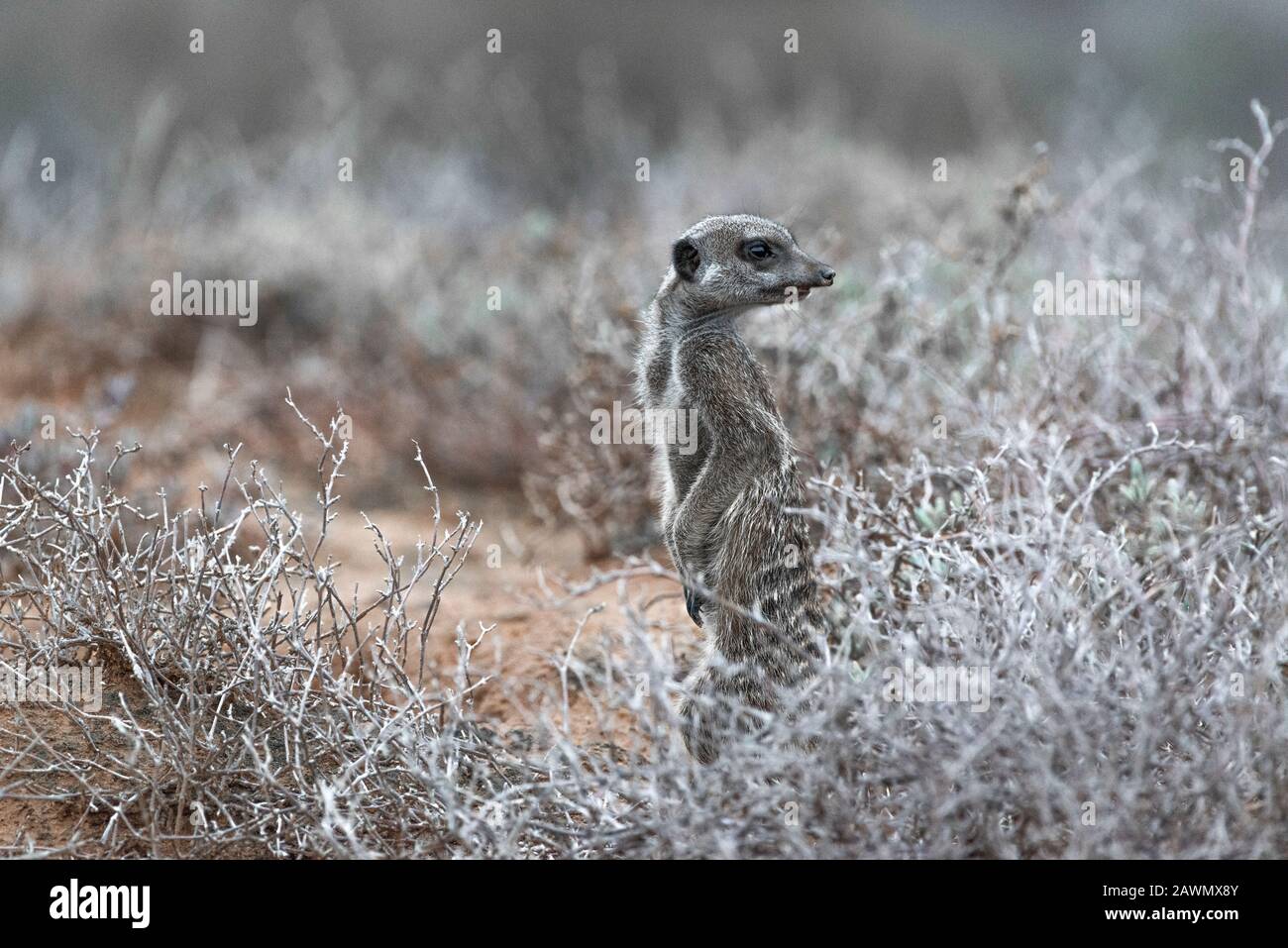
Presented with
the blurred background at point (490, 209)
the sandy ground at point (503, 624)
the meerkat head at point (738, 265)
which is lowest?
the sandy ground at point (503, 624)

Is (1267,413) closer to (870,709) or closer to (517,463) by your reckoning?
(870,709)

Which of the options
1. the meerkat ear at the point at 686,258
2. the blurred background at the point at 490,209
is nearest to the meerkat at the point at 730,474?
the meerkat ear at the point at 686,258

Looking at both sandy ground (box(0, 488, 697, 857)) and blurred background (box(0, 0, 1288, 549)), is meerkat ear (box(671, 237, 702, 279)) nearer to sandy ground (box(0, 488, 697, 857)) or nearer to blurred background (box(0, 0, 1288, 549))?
sandy ground (box(0, 488, 697, 857))

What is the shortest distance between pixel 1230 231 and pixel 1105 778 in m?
4.79

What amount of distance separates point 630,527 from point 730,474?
1787 millimetres

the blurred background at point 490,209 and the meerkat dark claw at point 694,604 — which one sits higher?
the blurred background at point 490,209

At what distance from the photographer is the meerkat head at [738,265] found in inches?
161

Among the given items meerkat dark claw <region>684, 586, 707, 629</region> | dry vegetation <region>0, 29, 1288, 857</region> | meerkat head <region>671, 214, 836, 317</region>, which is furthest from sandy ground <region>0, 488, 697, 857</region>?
A: meerkat head <region>671, 214, 836, 317</region>

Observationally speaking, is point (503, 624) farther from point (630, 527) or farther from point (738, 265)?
point (738, 265)

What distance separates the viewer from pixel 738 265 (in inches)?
164

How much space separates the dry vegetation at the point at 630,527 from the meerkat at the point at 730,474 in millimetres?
186

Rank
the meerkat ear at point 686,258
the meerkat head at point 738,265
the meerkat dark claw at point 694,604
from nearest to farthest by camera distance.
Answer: the meerkat dark claw at point 694,604, the meerkat head at point 738,265, the meerkat ear at point 686,258

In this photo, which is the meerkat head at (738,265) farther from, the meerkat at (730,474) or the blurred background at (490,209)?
the blurred background at (490,209)
